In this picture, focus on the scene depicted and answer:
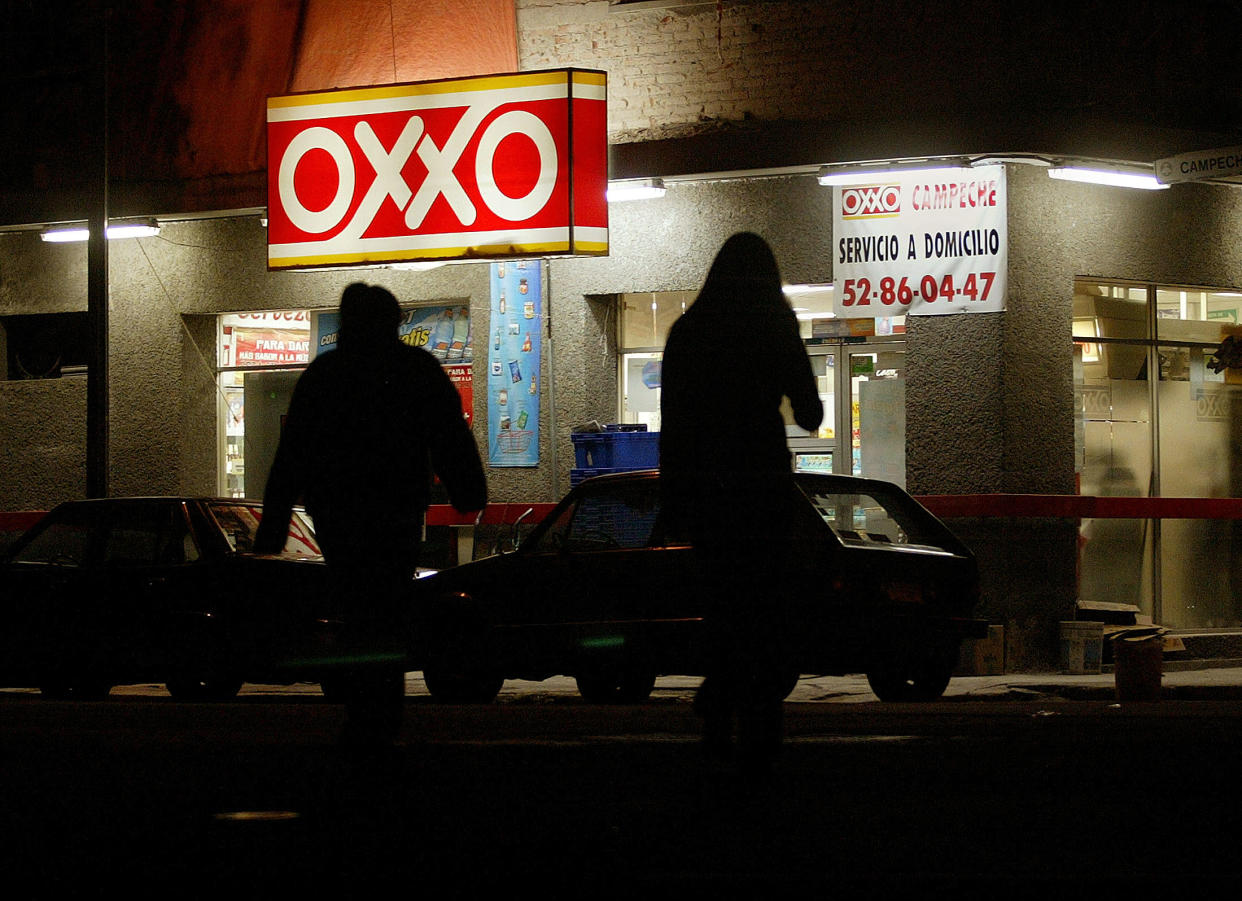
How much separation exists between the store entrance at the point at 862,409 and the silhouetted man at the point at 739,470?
28.8ft

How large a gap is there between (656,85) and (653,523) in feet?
19.0

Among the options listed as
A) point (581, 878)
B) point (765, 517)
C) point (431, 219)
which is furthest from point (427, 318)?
point (581, 878)

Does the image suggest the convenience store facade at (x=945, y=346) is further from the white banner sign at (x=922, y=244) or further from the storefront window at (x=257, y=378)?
the white banner sign at (x=922, y=244)

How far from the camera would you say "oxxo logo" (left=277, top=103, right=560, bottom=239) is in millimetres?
13414

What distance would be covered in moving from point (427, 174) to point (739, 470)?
9.37m

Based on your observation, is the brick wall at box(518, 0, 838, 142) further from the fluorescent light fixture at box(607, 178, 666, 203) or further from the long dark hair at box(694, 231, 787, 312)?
the long dark hair at box(694, 231, 787, 312)

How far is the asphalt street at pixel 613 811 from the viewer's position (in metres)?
3.78

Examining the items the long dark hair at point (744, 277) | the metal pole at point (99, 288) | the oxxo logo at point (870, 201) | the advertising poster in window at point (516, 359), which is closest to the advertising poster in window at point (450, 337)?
the advertising poster in window at point (516, 359)

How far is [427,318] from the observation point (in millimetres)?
15203

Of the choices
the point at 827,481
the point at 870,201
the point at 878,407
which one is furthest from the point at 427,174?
the point at 827,481

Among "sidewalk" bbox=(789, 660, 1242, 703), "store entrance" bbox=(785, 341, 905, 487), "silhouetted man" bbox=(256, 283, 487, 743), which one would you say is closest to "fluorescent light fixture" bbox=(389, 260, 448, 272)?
"store entrance" bbox=(785, 341, 905, 487)

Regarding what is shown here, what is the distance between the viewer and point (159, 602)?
415 inches

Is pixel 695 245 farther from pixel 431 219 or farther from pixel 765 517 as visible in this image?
pixel 765 517

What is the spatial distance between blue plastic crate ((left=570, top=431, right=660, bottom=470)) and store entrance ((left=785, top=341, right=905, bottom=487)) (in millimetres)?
1430
